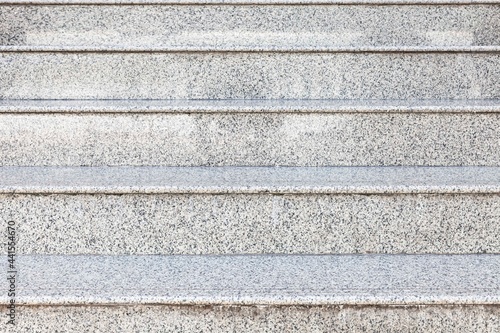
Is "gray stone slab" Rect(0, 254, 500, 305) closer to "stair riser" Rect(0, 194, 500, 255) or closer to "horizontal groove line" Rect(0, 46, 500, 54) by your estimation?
"stair riser" Rect(0, 194, 500, 255)

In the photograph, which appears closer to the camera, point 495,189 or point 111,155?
point 495,189

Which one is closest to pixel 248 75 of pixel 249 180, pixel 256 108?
pixel 256 108

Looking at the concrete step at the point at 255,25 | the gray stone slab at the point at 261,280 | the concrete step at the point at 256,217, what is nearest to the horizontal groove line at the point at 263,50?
the concrete step at the point at 255,25

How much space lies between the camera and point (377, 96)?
1.70 m

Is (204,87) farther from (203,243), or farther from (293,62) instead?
(203,243)

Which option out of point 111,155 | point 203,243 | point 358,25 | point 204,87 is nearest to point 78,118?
point 111,155

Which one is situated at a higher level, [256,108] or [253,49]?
[253,49]

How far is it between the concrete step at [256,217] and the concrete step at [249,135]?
0.22m

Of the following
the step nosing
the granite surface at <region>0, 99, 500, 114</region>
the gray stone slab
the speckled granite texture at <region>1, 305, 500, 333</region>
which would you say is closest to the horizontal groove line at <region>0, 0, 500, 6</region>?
the step nosing

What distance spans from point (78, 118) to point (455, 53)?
1203mm

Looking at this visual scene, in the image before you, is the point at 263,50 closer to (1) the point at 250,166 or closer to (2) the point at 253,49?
(2) the point at 253,49

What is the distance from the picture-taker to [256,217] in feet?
4.16

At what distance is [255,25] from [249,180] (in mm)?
799

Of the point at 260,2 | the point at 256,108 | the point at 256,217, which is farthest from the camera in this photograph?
the point at 260,2
